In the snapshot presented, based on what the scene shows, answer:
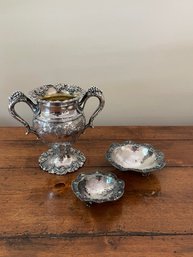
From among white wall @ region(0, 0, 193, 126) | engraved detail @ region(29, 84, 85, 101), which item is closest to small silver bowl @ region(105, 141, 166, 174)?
engraved detail @ region(29, 84, 85, 101)

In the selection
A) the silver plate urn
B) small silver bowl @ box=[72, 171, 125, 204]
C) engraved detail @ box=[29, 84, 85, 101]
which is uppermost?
engraved detail @ box=[29, 84, 85, 101]

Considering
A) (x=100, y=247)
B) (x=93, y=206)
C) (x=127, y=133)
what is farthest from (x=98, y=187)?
(x=127, y=133)

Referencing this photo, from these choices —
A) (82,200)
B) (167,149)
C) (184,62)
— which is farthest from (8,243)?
(184,62)

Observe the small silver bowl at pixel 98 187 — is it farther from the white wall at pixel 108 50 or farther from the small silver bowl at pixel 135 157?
the white wall at pixel 108 50

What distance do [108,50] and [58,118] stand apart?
391 millimetres

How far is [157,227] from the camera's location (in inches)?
24.0

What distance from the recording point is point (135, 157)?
81 cm

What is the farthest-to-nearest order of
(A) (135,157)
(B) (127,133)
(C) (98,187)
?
1. (B) (127,133)
2. (A) (135,157)
3. (C) (98,187)

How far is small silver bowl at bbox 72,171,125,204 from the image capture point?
66 centimetres

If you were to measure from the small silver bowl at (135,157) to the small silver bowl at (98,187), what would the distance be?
1.9 inches

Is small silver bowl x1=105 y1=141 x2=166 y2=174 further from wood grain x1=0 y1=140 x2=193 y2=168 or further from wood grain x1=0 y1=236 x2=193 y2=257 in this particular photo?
wood grain x1=0 y1=236 x2=193 y2=257

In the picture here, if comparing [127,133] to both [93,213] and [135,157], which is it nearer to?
[135,157]

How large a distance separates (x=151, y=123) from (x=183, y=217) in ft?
1.79

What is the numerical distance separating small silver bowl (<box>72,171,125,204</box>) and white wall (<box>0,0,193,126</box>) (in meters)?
0.42
